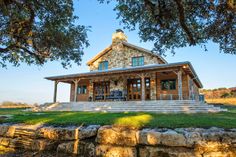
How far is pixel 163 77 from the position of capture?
16328 mm

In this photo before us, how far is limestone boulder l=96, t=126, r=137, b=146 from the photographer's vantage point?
4.29 m

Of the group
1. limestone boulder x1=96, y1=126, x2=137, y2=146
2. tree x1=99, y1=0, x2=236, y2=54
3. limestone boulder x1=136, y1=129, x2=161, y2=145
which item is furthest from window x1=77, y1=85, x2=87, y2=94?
limestone boulder x1=136, y1=129, x2=161, y2=145

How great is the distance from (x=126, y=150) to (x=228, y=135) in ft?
7.88

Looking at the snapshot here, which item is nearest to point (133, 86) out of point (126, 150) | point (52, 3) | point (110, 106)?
point (110, 106)

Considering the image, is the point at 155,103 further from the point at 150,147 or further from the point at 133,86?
the point at 150,147

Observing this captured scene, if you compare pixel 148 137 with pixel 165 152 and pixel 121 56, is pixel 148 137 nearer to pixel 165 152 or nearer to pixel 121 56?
pixel 165 152

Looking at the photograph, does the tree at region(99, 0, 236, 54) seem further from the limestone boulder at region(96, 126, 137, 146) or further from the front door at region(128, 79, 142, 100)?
the front door at region(128, 79, 142, 100)

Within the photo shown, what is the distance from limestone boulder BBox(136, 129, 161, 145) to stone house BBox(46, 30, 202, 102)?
9.86 m

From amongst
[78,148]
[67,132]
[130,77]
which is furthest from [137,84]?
[78,148]

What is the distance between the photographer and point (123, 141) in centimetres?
432

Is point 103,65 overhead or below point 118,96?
overhead

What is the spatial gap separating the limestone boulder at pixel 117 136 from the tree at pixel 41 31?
5.52 metres

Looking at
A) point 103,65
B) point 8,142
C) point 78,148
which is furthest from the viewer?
point 103,65

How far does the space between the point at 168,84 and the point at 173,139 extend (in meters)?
12.8
